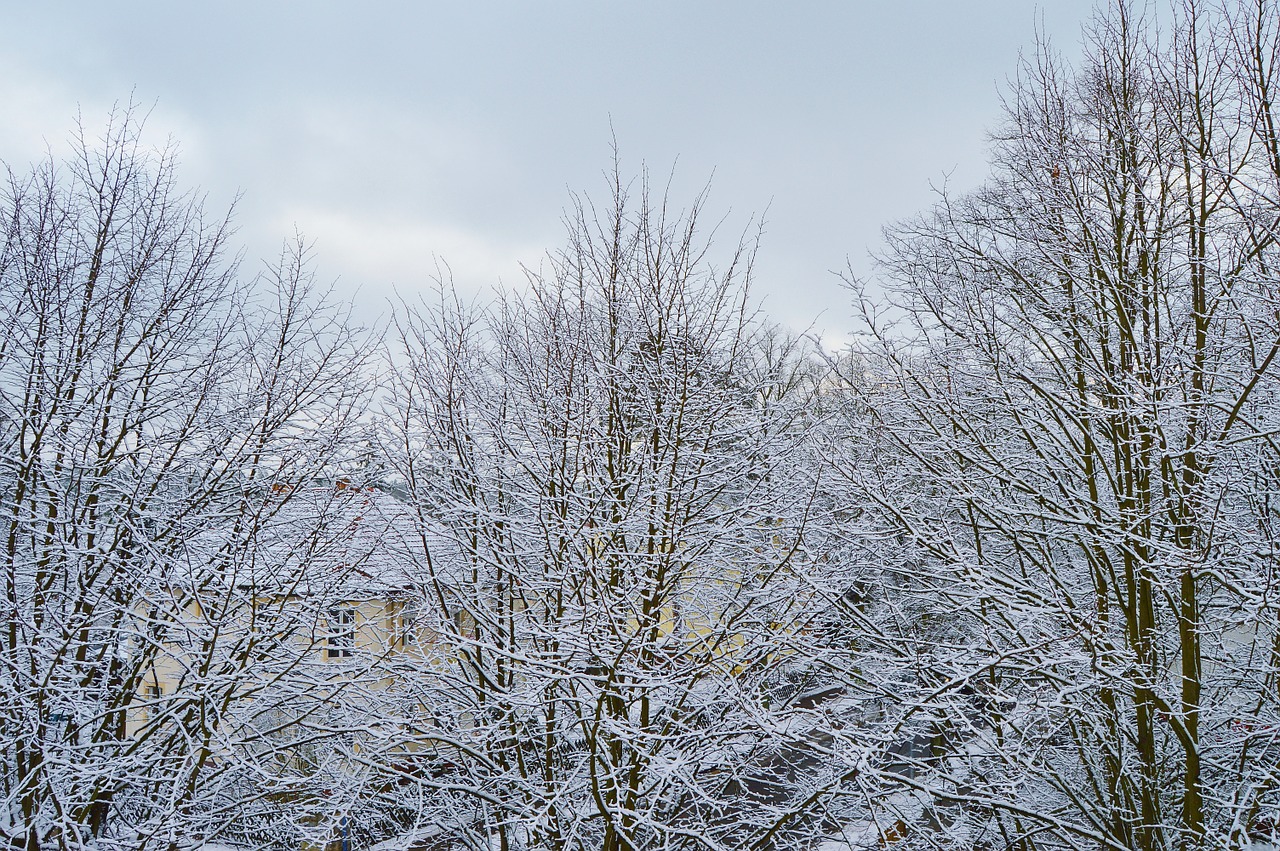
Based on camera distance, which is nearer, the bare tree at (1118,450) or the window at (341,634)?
the bare tree at (1118,450)

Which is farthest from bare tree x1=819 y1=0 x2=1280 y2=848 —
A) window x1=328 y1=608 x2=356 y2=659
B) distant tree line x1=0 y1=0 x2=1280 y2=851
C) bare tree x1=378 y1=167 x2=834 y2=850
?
window x1=328 y1=608 x2=356 y2=659

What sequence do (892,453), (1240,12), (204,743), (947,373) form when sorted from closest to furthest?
(1240,12) → (204,743) → (947,373) → (892,453)

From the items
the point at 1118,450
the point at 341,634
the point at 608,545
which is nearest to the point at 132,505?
the point at 341,634

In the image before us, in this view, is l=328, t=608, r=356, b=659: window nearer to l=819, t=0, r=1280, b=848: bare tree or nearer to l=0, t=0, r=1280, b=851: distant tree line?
l=0, t=0, r=1280, b=851: distant tree line

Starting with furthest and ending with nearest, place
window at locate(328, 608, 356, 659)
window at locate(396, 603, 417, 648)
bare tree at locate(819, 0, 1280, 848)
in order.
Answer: window at locate(328, 608, 356, 659), window at locate(396, 603, 417, 648), bare tree at locate(819, 0, 1280, 848)

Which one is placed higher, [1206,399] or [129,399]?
[129,399]

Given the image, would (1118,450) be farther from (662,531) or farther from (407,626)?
(407,626)

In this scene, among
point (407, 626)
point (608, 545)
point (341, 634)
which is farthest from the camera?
point (407, 626)

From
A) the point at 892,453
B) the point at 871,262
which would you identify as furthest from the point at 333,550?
the point at 871,262

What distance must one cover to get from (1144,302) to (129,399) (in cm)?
895

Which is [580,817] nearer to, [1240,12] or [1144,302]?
[1144,302]

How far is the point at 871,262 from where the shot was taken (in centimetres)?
959

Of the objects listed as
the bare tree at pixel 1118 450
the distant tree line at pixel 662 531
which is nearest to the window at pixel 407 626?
the distant tree line at pixel 662 531

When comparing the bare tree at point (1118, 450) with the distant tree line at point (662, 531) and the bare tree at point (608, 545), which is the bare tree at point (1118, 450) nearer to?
the distant tree line at point (662, 531)
